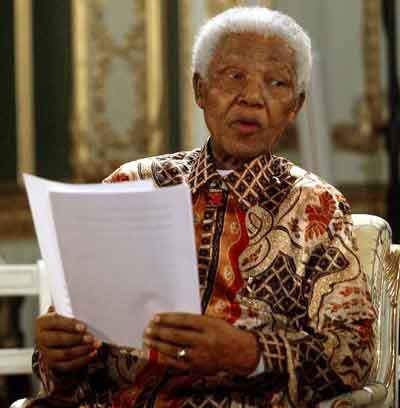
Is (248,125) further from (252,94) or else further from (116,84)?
(116,84)

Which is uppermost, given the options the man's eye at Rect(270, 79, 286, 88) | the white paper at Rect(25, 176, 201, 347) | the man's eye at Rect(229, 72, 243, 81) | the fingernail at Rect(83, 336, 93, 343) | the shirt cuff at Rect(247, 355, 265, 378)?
the man's eye at Rect(229, 72, 243, 81)

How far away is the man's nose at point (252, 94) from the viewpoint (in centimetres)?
203

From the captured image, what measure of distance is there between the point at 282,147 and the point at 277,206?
2702 mm

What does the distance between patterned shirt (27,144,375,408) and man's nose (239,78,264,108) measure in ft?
0.41

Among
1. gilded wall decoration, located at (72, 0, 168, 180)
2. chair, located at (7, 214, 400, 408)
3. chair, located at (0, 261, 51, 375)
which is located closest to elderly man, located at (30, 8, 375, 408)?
chair, located at (7, 214, 400, 408)

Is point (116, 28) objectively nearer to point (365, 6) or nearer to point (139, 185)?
point (365, 6)

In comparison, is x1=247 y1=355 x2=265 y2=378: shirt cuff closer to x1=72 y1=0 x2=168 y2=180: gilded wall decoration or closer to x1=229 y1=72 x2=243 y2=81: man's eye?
x1=229 y1=72 x2=243 y2=81: man's eye

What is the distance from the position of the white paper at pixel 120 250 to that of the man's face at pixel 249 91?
471mm

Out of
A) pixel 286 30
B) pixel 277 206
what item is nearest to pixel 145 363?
pixel 277 206

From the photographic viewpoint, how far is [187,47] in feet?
14.3

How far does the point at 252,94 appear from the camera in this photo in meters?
2.03

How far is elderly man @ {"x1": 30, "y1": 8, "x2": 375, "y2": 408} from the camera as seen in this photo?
1.81 metres

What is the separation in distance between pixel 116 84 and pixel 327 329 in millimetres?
2721

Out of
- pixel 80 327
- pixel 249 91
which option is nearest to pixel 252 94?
pixel 249 91
